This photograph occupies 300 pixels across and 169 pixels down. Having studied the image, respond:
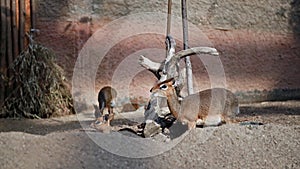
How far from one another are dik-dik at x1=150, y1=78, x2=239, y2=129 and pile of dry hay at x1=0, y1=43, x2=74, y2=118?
2.78m

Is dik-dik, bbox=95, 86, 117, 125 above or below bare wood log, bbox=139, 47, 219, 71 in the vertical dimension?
below

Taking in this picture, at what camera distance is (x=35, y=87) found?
276 inches

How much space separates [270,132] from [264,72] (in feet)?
14.0

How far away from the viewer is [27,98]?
23.0 ft

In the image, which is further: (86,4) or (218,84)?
(218,84)

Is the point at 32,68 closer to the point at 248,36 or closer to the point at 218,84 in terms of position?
the point at 218,84

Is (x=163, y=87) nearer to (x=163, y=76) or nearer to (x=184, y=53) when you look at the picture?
(x=163, y=76)

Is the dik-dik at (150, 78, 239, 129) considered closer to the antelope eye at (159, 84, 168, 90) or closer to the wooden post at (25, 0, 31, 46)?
the antelope eye at (159, 84, 168, 90)

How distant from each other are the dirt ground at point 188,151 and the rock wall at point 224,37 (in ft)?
11.0

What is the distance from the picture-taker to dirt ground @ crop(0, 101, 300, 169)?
3541mm

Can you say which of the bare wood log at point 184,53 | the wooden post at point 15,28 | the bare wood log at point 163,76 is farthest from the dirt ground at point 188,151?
the wooden post at point 15,28

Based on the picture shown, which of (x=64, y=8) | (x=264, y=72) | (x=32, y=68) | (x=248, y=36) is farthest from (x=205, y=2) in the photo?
(x=32, y=68)

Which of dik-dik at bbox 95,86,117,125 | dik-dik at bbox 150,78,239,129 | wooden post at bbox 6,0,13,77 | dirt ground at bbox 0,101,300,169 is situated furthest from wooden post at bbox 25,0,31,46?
dirt ground at bbox 0,101,300,169

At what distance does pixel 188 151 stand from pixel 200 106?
947 mm
